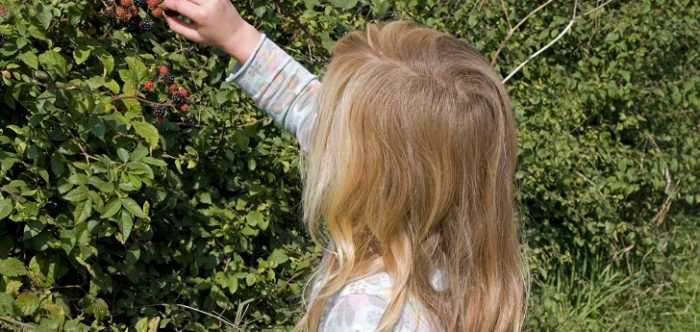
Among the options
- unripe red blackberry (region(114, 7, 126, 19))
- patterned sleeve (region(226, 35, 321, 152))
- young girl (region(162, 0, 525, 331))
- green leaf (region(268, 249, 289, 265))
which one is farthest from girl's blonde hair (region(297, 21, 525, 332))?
green leaf (region(268, 249, 289, 265))

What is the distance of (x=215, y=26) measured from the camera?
1795 millimetres

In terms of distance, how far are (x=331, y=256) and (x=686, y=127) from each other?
3.19 meters

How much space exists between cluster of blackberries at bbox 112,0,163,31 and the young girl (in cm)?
9

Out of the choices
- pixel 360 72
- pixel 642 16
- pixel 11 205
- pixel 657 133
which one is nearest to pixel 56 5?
pixel 11 205

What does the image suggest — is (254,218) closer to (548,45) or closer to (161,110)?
(161,110)

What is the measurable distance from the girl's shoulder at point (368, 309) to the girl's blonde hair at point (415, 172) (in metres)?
0.02

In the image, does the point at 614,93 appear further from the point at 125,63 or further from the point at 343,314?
the point at 343,314

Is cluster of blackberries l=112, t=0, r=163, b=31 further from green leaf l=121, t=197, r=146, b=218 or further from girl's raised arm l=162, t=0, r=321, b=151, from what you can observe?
green leaf l=121, t=197, r=146, b=218

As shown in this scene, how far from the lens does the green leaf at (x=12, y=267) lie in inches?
83.2

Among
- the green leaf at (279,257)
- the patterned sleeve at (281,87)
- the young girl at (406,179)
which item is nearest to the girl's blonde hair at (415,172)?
the young girl at (406,179)

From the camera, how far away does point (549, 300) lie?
363 centimetres

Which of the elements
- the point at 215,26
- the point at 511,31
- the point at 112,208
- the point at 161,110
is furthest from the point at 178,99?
the point at 511,31

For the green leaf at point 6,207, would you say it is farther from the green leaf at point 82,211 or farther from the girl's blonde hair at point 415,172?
the girl's blonde hair at point 415,172

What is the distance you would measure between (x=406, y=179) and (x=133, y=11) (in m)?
0.72
